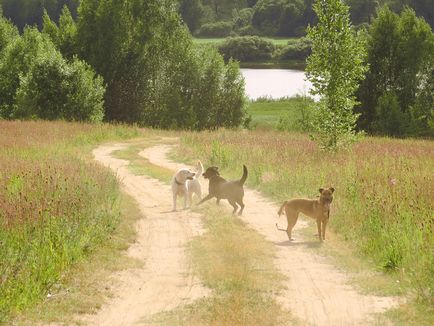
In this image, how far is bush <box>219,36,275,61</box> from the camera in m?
132

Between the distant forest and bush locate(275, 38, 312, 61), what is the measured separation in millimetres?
12345

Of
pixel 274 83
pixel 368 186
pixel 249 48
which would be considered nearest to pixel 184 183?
pixel 368 186

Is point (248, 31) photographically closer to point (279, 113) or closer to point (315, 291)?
point (279, 113)

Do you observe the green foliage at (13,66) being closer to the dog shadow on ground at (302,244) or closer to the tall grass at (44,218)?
the tall grass at (44,218)

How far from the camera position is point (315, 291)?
407 inches

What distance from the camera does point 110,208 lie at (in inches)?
608

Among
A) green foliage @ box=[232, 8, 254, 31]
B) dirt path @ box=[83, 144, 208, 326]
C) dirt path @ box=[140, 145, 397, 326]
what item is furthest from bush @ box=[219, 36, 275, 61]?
dirt path @ box=[140, 145, 397, 326]

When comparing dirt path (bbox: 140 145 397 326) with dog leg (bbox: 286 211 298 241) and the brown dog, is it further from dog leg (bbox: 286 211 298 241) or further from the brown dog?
the brown dog

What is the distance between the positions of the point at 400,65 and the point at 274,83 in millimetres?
54785

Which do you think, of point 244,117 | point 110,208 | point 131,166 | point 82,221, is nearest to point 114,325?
point 82,221

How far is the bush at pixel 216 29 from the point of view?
545ft

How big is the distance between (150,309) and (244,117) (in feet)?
180

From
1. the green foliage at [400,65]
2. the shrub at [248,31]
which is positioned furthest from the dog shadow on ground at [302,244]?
the shrub at [248,31]

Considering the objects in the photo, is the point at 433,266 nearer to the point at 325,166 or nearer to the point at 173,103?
the point at 325,166
